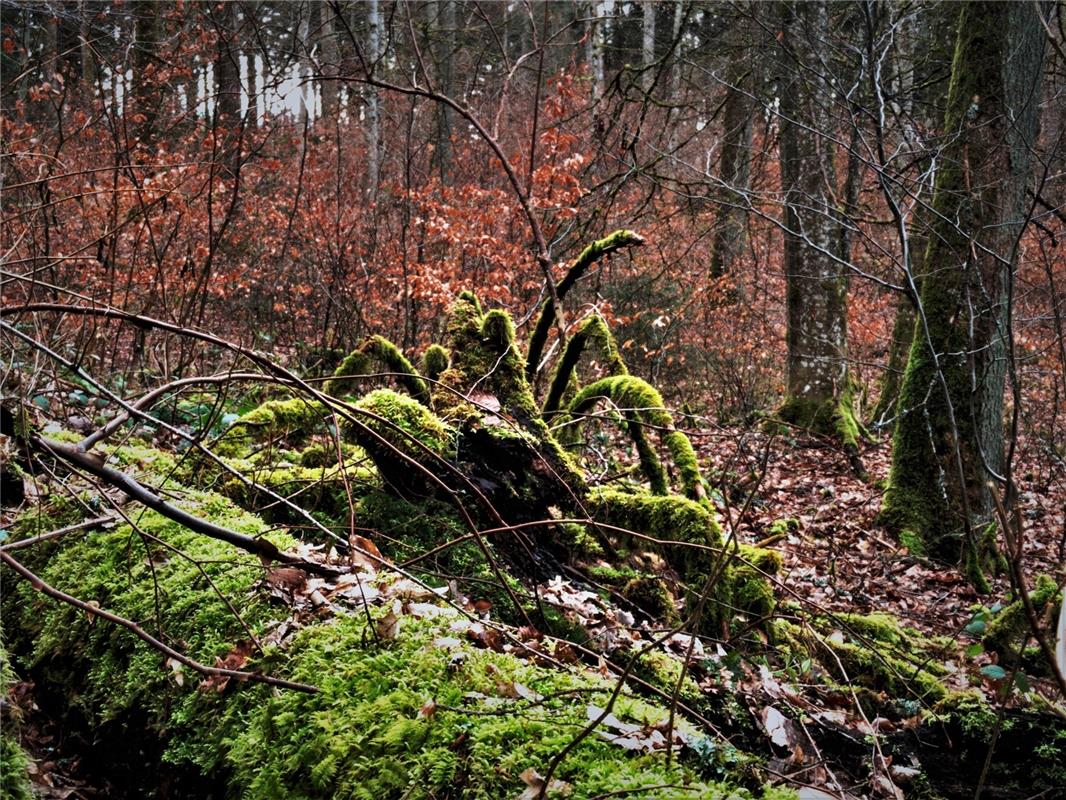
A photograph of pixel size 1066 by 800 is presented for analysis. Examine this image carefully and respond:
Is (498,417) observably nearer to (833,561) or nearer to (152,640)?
(152,640)

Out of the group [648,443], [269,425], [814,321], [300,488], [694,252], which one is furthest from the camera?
[694,252]

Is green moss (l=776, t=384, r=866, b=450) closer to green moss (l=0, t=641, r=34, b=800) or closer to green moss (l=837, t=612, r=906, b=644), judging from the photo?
green moss (l=837, t=612, r=906, b=644)

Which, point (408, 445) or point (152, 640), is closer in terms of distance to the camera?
point (152, 640)

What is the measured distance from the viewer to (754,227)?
1587 centimetres

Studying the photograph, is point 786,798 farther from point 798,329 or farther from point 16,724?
point 798,329

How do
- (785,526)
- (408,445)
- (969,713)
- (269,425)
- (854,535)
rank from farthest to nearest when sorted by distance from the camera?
(854,535)
(785,526)
(269,425)
(408,445)
(969,713)

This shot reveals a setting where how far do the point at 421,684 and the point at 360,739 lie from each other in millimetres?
264

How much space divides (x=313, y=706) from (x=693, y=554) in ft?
9.51

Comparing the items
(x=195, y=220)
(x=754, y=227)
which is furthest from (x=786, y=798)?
(x=754, y=227)

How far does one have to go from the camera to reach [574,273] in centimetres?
594

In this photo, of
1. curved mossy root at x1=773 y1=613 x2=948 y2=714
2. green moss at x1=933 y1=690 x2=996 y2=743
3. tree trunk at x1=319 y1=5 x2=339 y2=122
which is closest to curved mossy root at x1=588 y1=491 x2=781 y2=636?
curved mossy root at x1=773 y1=613 x2=948 y2=714

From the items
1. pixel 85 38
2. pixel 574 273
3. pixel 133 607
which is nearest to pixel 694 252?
pixel 574 273

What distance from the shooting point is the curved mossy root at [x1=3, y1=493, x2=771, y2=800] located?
198 cm

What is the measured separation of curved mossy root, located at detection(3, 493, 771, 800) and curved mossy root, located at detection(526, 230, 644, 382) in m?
3.06
